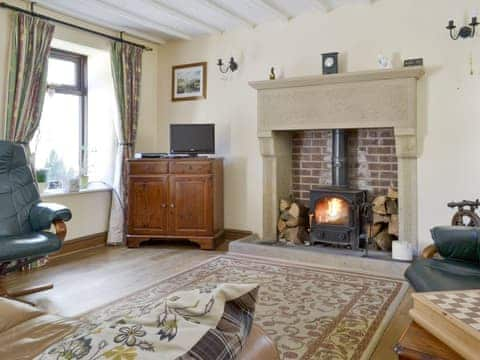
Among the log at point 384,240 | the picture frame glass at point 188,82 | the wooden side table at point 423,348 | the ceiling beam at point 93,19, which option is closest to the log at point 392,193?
the log at point 384,240

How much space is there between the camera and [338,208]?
4199 mm

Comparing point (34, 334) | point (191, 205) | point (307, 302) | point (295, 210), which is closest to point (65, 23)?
point (191, 205)

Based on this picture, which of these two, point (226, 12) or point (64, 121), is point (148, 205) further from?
point (226, 12)

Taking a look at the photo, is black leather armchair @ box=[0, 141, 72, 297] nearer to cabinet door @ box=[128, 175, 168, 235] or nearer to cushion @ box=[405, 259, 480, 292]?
cabinet door @ box=[128, 175, 168, 235]

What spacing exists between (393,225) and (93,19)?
12.4 feet

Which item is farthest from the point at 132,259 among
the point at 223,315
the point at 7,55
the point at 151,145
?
the point at 223,315

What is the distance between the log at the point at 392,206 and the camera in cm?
405

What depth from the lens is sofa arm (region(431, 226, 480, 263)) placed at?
222 centimetres

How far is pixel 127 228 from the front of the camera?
475cm

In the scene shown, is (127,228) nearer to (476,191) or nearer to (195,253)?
(195,253)

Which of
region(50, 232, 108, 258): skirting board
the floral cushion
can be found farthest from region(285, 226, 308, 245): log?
the floral cushion

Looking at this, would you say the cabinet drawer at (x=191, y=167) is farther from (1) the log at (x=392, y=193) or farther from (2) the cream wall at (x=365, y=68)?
(1) the log at (x=392, y=193)

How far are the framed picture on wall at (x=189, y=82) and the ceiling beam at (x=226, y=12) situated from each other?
78 centimetres

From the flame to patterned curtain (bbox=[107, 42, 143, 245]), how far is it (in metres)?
2.35
